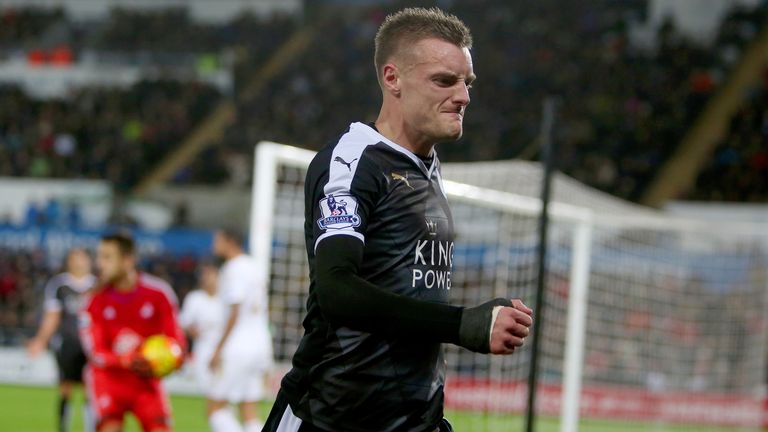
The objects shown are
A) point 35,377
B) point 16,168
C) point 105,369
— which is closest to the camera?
point 105,369

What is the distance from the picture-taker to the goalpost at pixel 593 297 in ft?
31.2

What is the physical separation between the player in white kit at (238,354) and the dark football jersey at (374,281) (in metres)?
6.17

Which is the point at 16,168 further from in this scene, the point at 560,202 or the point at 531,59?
the point at 560,202

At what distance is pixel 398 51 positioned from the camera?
11.1ft

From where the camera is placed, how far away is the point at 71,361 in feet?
36.2

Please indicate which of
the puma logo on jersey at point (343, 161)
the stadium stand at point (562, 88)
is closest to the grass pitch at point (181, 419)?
the puma logo on jersey at point (343, 161)

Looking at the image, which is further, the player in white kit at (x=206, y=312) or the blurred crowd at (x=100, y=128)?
the blurred crowd at (x=100, y=128)

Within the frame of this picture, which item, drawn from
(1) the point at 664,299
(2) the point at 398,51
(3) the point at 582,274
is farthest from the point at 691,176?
(2) the point at 398,51

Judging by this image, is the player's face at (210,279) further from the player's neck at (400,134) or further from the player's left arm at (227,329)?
the player's neck at (400,134)

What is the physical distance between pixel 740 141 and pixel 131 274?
796 inches

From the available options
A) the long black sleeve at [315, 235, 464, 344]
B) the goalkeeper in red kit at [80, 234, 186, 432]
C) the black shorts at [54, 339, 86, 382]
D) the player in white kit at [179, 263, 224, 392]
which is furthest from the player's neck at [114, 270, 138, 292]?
the player in white kit at [179, 263, 224, 392]

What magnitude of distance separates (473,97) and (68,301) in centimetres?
1796

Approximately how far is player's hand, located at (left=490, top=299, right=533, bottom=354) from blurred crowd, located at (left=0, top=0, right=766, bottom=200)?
863 inches

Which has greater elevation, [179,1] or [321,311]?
Result: [179,1]
